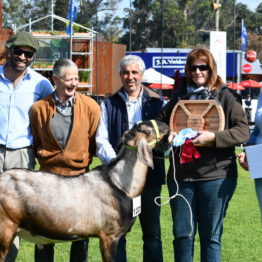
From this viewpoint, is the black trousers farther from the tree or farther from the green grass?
the tree

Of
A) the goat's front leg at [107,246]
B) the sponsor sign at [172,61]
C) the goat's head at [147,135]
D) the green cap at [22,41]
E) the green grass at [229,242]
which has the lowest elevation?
the green grass at [229,242]

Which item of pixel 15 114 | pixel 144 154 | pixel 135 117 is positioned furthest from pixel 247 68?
pixel 144 154

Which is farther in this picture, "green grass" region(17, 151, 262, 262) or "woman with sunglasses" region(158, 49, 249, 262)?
"green grass" region(17, 151, 262, 262)

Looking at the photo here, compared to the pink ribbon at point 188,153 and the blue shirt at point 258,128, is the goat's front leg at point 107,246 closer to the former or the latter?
the pink ribbon at point 188,153

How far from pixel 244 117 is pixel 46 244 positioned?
2.39 meters

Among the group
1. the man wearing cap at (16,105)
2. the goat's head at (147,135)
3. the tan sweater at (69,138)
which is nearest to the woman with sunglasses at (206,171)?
the goat's head at (147,135)

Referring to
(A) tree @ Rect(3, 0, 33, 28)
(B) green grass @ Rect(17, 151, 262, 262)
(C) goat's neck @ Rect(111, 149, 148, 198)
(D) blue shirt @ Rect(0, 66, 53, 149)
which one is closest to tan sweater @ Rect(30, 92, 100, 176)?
(D) blue shirt @ Rect(0, 66, 53, 149)

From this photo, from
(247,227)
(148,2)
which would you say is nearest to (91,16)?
(148,2)

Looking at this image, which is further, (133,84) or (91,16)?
(91,16)

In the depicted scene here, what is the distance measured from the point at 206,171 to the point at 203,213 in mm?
435

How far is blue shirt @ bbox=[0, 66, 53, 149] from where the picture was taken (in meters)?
6.44

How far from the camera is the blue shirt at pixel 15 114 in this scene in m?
6.44

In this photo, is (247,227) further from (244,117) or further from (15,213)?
(15,213)

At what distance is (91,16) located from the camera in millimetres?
44344
